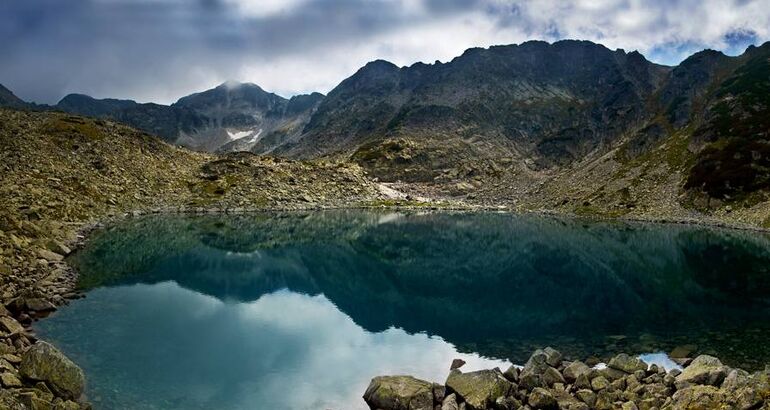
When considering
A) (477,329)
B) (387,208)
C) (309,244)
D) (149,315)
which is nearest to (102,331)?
(149,315)

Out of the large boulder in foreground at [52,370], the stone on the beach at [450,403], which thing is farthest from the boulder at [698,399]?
the large boulder in foreground at [52,370]

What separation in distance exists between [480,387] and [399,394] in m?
4.14

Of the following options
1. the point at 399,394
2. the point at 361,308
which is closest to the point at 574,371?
the point at 399,394

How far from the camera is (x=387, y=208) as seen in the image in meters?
164

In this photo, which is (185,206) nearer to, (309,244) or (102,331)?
(309,244)

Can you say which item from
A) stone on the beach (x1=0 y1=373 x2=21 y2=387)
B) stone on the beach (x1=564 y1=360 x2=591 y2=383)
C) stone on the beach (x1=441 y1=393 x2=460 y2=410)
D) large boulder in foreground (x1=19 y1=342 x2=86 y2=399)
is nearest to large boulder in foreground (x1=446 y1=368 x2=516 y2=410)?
stone on the beach (x1=441 y1=393 x2=460 y2=410)

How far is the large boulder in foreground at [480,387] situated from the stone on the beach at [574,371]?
3190mm

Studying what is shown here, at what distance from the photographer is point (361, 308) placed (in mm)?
52375

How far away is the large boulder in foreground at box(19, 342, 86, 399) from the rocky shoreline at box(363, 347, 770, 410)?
1488cm

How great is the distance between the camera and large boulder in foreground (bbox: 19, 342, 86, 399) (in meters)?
25.0

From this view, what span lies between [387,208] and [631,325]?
123 meters

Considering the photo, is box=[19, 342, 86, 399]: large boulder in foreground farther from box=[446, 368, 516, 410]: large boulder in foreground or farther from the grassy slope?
box=[446, 368, 516, 410]: large boulder in foreground

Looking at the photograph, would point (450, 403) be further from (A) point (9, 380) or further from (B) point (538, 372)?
(A) point (9, 380)

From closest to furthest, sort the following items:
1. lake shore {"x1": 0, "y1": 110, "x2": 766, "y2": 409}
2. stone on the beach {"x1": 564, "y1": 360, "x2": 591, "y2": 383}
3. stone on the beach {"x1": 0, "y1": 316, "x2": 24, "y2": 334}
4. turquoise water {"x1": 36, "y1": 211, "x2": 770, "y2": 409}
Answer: stone on the beach {"x1": 564, "y1": 360, "x2": 591, "y2": 383}
stone on the beach {"x1": 0, "y1": 316, "x2": 24, "y2": 334}
turquoise water {"x1": 36, "y1": 211, "x2": 770, "y2": 409}
lake shore {"x1": 0, "y1": 110, "x2": 766, "y2": 409}
